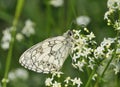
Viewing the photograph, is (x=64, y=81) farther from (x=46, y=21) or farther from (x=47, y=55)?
(x=46, y=21)

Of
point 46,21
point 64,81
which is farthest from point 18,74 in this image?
point 64,81

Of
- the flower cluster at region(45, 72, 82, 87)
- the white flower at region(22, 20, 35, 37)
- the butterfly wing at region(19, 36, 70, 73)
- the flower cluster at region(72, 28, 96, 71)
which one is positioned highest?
the white flower at region(22, 20, 35, 37)

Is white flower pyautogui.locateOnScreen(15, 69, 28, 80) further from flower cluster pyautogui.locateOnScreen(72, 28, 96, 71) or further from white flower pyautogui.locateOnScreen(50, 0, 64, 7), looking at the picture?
flower cluster pyautogui.locateOnScreen(72, 28, 96, 71)

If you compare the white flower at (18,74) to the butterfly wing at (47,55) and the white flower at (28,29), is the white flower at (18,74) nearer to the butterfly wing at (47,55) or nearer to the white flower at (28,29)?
the white flower at (28,29)

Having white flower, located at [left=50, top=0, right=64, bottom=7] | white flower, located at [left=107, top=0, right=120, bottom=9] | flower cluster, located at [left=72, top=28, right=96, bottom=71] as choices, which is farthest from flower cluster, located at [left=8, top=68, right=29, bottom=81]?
white flower, located at [left=107, top=0, right=120, bottom=9]

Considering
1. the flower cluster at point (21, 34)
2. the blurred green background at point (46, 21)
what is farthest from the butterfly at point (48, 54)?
the flower cluster at point (21, 34)

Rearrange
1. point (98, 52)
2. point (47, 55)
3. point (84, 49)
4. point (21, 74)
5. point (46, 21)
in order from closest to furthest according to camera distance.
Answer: point (98, 52) < point (84, 49) < point (47, 55) < point (21, 74) < point (46, 21)

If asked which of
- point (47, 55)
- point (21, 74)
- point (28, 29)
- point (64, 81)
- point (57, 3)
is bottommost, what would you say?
point (64, 81)

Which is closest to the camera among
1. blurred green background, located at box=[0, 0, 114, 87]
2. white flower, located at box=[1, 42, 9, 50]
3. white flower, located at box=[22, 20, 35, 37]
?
blurred green background, located at box=[0, 0, 114, 87]

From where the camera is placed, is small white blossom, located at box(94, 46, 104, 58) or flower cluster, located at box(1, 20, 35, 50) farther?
flower cluster, located at box(1, 20, 35, 50)
